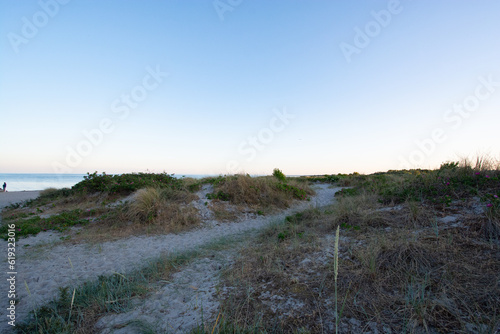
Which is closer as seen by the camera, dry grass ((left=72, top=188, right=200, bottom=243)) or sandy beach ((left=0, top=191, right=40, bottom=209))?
dry grass ((left=72, top=188, right=200, bottom=243))

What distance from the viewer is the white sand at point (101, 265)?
2.76 m

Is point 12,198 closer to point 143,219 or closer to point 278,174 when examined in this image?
point 143,219

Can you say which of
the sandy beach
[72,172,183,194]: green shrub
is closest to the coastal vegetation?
[72,172,183,194]: green shrub

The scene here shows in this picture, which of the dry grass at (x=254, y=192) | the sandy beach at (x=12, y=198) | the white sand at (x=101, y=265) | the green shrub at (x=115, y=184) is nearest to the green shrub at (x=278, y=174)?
the dry grass at (x=254, y=192)

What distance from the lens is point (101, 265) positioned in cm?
463

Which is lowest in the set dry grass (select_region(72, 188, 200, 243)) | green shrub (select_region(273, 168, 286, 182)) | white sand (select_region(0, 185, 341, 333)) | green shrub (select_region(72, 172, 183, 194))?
white sand (select_region(0, 185, 341, 333))

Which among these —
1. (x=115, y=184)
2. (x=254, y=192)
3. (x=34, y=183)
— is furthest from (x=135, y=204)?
(x=34, y=183)

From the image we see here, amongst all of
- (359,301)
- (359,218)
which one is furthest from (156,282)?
(359,218)

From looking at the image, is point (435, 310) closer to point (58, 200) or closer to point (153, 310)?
point (153, 310)

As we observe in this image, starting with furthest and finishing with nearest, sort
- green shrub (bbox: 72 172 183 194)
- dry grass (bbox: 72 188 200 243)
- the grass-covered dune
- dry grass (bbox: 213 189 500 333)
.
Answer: green shrub (bbox: 72 172 183 194) → the grass-covered dune → dry grass (bbox: 72 188 200 243) → dry grass (bbox: 213 189 500 333)

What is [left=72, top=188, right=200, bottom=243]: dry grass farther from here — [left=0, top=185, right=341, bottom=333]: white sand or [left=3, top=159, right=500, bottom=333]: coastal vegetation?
[left=3, top=159, right=500, bottom=333]: coastal vegetation

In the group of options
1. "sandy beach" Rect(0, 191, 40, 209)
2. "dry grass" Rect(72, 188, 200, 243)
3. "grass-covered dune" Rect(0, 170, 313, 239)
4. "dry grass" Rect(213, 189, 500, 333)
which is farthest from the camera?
"sandy beach" Rect(0, 191, 40, 209)

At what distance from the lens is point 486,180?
16.4ft

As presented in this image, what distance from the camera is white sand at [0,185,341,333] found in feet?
9.05
